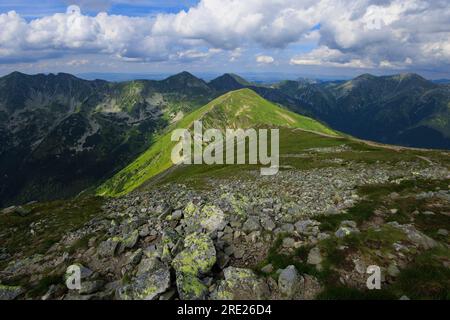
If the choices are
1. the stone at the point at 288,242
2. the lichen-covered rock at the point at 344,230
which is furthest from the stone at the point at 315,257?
the lichen-covered rock at the point at 344,230

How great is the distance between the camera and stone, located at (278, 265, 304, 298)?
16.5m

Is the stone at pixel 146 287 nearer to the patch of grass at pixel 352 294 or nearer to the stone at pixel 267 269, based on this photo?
the stone at pixel 267 269

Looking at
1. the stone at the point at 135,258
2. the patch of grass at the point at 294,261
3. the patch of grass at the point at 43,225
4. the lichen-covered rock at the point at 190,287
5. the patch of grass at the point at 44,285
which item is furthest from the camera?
the patch of grass at the point at 43,225

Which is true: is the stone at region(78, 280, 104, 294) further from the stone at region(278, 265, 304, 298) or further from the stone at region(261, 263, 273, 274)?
the stone at region(278, 265, 304, 298)

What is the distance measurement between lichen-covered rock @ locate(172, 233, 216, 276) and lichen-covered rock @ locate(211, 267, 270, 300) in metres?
1.57

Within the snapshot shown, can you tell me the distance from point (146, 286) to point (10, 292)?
9584 mm

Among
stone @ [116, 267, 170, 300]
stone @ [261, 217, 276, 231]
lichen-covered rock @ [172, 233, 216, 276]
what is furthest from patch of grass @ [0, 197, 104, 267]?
stone @ [261, 217, 276, 231]

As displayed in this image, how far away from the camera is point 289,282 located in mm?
16766

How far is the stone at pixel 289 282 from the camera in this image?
16.5m

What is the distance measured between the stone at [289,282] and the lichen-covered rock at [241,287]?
32.8 inches

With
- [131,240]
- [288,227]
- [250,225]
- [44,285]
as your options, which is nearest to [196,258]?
[250,225]

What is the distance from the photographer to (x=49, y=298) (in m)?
18.1

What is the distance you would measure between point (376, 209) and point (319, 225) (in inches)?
303

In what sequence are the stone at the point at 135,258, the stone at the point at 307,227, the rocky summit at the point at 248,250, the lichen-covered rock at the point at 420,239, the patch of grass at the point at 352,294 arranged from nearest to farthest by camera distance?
the patch of grass at the point at 352,294, the rocky summit at the point at 248,250, the lichen-covered rock at the point at 420,239, the stone at the point at 135,258, the stone at the point at 307,227
